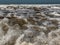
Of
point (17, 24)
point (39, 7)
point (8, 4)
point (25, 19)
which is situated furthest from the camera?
point (8, 4)

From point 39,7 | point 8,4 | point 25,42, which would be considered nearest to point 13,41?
point 25,42

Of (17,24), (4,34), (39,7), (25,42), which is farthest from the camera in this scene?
(39,7)

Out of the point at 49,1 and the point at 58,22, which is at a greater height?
the point at 49,1

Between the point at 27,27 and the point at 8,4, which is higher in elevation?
the point at 8,4

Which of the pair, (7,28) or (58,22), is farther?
(58,22)

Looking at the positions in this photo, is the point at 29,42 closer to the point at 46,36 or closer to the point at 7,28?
the point at 46,36

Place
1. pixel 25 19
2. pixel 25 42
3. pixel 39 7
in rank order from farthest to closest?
pixel 39 7 < pixel 25 19 < pixel 25 42

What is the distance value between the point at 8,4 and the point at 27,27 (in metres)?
0.87

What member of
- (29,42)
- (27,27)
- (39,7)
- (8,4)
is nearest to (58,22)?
(27,27)

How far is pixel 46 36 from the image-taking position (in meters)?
0.95

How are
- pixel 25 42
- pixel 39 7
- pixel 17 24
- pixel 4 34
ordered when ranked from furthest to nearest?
pixel 39 7 → pixel 17 24 → pixel 4 34 → pixel 25 42

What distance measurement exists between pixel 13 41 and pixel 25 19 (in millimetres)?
381

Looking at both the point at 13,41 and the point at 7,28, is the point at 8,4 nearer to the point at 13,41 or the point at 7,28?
the point at 7,28

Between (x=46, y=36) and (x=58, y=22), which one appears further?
(x=58, y=22)
